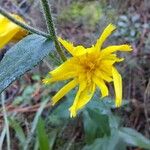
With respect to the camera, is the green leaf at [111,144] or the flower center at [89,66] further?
the green leaf at [111,144]

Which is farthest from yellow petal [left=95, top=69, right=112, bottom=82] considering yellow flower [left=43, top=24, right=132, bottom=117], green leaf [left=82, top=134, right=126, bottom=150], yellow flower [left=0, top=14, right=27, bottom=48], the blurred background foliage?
green leaf [left=82, top=134, right=126, bottom=150]

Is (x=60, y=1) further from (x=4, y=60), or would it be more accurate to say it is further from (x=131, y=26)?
(x=4, y=60)

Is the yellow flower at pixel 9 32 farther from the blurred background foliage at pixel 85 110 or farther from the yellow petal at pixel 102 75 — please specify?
the blurred background foliage at pixel 85 110

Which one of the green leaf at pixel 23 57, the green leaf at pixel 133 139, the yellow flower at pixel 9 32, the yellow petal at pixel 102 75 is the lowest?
the green leaf at pixel 133 139

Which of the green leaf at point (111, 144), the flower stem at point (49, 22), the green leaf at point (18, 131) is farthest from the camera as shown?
the green leaf at point (18, 131)

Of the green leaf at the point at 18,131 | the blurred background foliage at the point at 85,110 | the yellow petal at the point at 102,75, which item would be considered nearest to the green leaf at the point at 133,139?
the blurred background foliage at the point at 85,110

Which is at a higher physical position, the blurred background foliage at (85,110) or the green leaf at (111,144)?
the blurred background foliage at (85,110)

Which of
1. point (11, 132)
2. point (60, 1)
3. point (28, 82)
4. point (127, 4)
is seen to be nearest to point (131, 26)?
point (127, 4)
